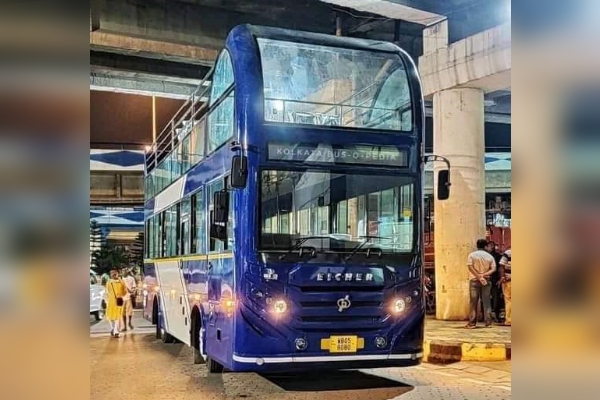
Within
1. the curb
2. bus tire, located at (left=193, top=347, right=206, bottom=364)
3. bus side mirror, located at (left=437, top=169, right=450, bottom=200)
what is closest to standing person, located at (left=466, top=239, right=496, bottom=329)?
the curb

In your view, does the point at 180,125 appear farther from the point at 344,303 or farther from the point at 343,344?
the point at 343,344

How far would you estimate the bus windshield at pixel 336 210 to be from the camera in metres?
5.57

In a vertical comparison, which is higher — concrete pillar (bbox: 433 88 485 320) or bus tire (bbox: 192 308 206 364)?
concrete pillar (bbox: 433 88 485 320)

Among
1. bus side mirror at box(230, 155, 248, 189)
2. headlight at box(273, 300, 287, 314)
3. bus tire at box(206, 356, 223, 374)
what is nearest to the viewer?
bus side mirror at box(230, 155, 248, 189)

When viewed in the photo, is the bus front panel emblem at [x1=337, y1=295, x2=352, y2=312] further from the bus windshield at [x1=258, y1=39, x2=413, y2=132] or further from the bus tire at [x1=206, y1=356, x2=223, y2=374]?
the bus tire at [x1=206, y1=356, x2=223, y2=374]

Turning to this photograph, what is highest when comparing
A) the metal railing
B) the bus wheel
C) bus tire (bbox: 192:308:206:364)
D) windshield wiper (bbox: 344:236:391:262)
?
the metal railing

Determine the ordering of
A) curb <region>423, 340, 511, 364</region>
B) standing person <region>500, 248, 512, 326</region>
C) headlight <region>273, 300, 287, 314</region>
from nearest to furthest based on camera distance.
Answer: headlight <region>273, 300, 287, 314</region> → curb <region>423, 340, 511, 364</region> → standing person <region>500, 248, 512, 326</region>

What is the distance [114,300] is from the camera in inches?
359

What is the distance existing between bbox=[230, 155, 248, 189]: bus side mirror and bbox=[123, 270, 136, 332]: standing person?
425cm

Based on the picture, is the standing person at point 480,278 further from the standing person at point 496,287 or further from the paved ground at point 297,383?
the paved ground at point 297,383

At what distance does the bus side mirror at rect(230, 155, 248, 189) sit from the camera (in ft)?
17.7

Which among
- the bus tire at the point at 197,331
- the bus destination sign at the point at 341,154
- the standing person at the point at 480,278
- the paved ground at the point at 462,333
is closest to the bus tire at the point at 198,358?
the bus tire at the point at 197,331

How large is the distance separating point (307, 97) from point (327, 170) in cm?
66

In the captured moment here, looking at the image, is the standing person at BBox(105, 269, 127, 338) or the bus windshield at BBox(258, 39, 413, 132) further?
the standing person at BBox(105, 269, 127, 338)
